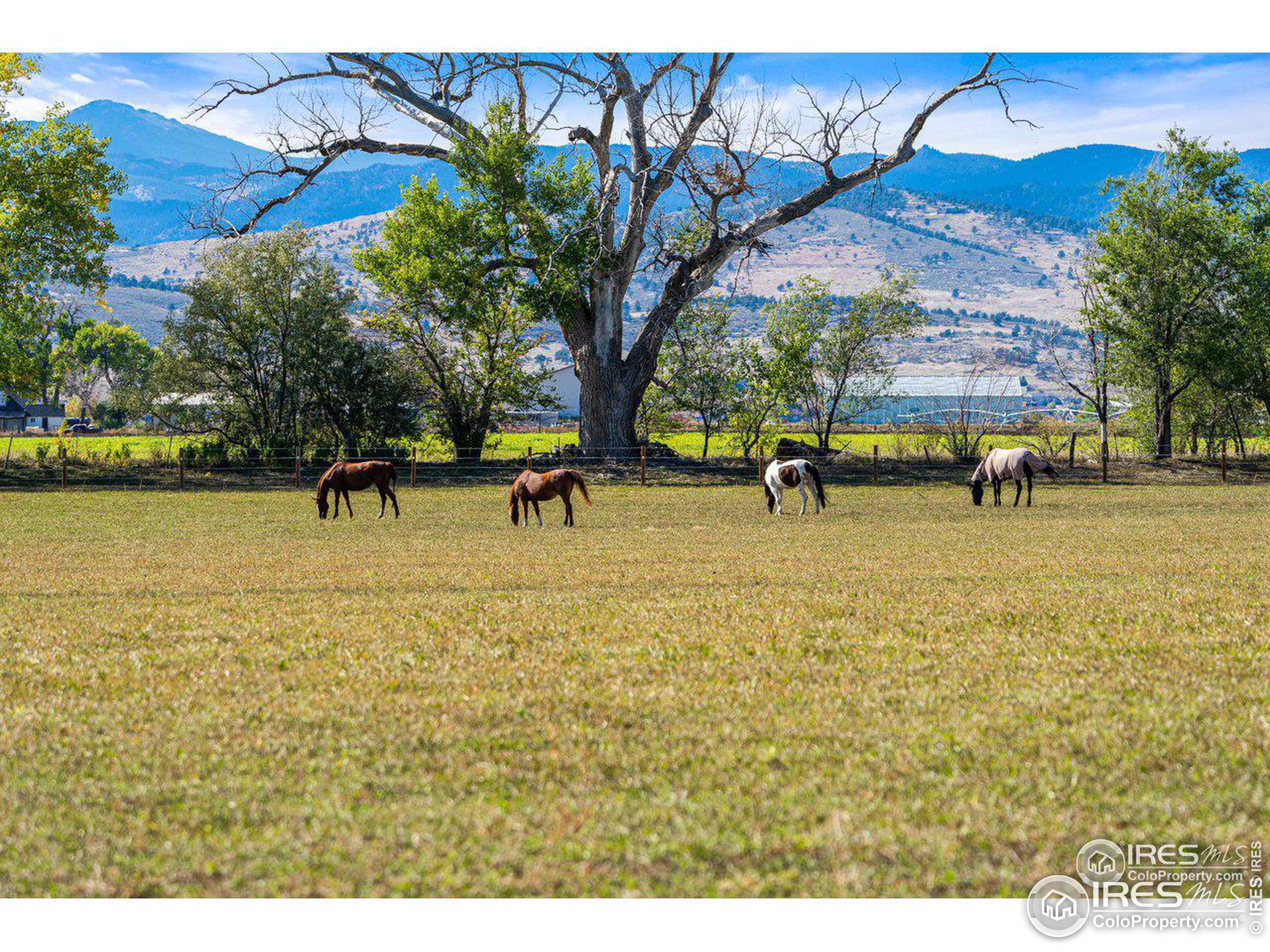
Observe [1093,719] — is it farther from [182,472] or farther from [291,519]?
[182,472]

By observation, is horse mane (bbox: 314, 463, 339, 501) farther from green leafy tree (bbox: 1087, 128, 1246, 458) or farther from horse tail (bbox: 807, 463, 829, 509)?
green leafy tree (bbox: 1087, 128, 1246, 458)

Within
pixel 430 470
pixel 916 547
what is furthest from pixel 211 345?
pixel 916 547

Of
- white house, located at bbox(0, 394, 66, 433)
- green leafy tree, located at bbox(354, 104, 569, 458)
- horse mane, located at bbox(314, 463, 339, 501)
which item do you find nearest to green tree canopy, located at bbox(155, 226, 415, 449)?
green leafy tree, located at bbox(354, 104, 569, 458)

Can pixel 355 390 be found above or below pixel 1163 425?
above

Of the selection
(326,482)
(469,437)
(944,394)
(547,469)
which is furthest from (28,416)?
(326,482)

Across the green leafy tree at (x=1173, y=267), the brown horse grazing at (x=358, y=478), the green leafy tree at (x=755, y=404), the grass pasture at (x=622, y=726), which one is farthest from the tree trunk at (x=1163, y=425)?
the brown horse grazing at (x=358, y=478)

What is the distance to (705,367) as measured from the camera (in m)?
43.4

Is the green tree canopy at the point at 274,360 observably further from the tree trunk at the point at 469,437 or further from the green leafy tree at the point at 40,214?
the green leafy tree at the point at 40,214

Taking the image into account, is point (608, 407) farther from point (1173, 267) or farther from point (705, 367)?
point (1173, 267)

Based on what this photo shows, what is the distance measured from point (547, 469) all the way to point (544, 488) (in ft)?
50.2

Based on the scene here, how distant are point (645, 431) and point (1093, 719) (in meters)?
35.9

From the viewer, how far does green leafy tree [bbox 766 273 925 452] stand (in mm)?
42938

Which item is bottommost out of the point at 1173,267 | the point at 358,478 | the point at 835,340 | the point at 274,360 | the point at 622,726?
the point at 622,726

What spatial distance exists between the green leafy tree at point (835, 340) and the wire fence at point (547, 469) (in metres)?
5.97
